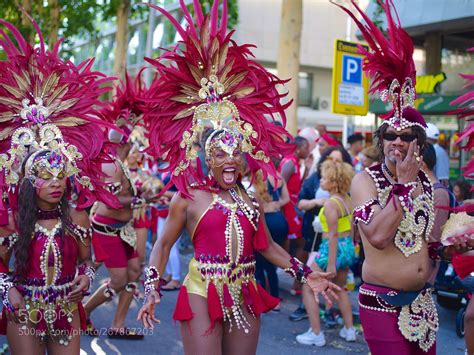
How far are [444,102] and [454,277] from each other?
6229mm

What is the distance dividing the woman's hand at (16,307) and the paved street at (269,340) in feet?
7.56

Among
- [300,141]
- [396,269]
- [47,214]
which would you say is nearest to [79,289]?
[47,214]

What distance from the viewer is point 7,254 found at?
4.35 m

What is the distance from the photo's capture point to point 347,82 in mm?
10688

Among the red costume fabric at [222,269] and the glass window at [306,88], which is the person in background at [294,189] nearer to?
the red costume fabric at [222,269]

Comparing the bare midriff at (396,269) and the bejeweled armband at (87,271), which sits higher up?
the bare midriff at (396,269)

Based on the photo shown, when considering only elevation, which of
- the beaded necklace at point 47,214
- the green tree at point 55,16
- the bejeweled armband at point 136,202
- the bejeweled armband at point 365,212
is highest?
the green tree at point 55,16

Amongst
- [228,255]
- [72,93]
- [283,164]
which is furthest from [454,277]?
[72,93]

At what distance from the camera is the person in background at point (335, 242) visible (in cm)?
678

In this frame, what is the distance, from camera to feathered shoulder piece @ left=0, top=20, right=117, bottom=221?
14.8 feet

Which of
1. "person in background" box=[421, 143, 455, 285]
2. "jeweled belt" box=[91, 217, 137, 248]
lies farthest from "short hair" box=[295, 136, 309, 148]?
"person in background" box=[421, 143, 455, 285]

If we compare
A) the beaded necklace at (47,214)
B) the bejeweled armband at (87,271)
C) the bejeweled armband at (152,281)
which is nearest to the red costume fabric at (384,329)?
the bejeweled armband at (152,281)

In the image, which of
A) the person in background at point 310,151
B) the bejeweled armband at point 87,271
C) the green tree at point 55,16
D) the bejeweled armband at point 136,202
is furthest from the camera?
the green tree at point 55,16

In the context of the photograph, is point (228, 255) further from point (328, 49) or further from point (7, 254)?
point (328, 49)
